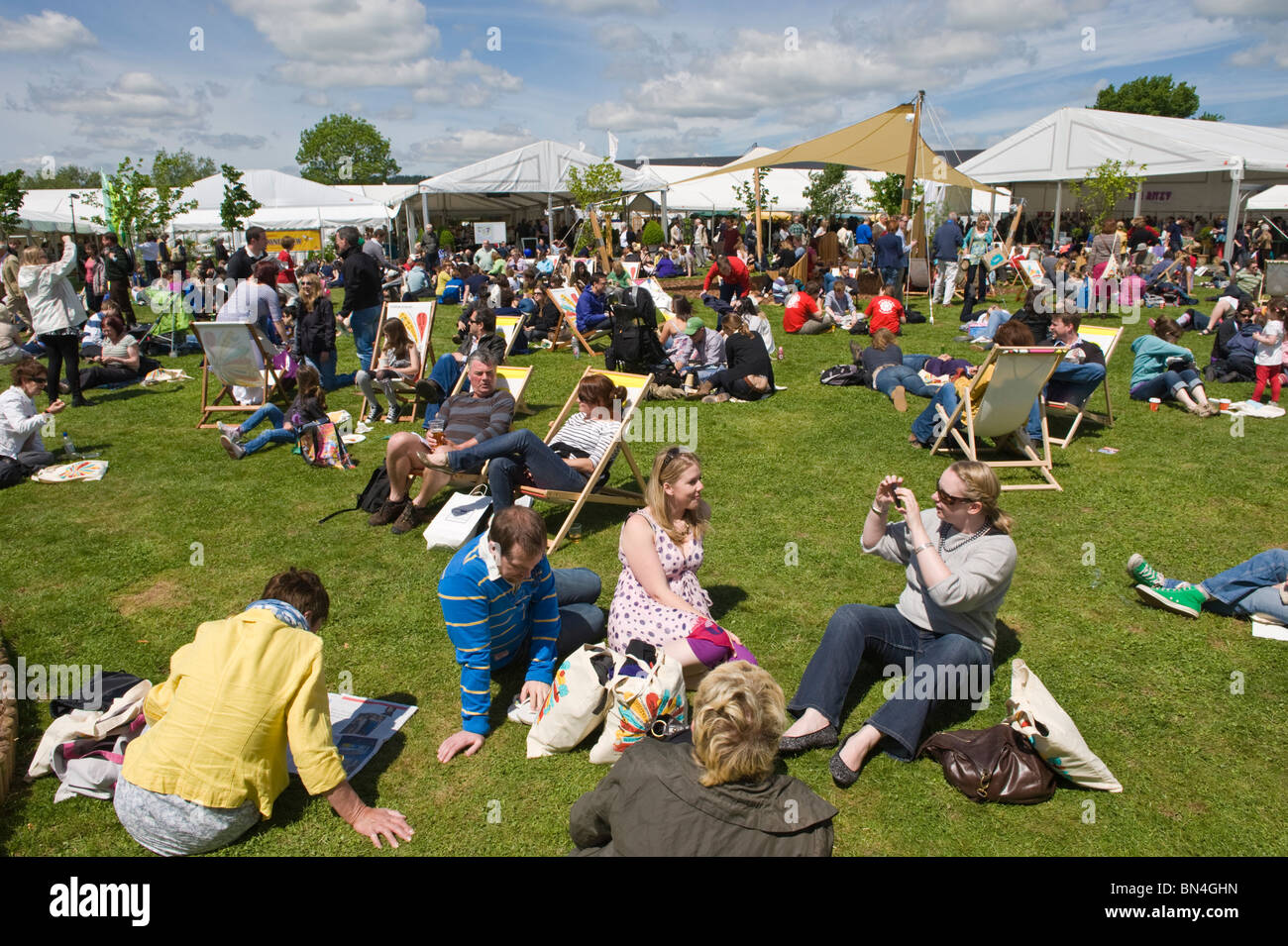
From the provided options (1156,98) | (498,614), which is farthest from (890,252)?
(1156,98)

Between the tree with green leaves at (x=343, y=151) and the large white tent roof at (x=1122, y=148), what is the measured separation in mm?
73458

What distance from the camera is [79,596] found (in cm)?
482

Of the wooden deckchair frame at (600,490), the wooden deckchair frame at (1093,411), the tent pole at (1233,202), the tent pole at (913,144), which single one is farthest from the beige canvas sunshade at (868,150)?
the wooden deckchair frame at (600,490)

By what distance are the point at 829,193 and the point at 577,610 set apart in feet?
108

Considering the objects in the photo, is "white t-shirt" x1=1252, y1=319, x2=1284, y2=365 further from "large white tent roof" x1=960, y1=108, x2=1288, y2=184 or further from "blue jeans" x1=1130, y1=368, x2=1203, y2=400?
"large white tent roof" x1=960, y1=108, x2=1288, y2=184

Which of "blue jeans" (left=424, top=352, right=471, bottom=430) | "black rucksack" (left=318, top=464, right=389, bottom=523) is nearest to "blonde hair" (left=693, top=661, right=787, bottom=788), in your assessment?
"black rucksack" (left=318, top=464, right=389, bottom=523)

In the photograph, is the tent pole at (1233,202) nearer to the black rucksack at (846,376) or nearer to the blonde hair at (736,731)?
the black rucksack at (846,376)

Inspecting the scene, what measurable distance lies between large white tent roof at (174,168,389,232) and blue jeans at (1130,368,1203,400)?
25663 mm

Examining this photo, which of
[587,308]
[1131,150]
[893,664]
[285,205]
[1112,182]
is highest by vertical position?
[1131,150]

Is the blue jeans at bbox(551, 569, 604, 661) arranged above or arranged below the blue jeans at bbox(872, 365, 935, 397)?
below

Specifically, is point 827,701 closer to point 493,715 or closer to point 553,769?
point 553,769

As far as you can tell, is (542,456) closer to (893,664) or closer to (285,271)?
(893,664)

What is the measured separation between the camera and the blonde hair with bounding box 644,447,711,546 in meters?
3.73

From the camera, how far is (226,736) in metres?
2.65
